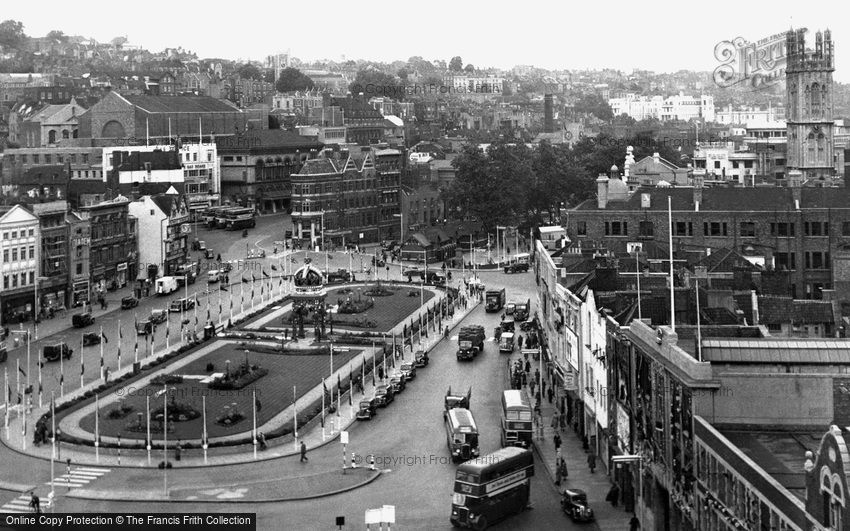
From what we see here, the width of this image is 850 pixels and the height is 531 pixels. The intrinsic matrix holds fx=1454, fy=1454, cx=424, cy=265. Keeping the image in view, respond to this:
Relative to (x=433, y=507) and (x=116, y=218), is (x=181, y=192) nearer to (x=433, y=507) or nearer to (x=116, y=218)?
(x=116, y=218)

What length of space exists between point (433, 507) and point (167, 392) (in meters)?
24.0

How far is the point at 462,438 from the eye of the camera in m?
65.9

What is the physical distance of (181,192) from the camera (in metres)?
146

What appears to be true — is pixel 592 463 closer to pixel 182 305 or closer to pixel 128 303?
pixel 182 305

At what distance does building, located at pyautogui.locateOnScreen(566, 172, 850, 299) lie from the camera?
97.6 metres

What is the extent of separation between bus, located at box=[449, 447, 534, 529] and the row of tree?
344 ft

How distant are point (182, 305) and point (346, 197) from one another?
5213 cm

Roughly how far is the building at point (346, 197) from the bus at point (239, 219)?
801 centimetres

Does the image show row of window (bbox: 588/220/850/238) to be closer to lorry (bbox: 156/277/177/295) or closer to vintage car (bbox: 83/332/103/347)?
vintage car (bbox: 83/332/103/347)

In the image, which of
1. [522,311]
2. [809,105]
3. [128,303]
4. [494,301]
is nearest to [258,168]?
[128,303]

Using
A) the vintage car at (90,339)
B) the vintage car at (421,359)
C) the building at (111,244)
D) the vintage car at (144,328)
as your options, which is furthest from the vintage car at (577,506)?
the building at (111,244)

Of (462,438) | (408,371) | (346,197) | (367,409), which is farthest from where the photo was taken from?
(346,197)

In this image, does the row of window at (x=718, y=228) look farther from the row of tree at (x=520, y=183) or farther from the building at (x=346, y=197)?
the row of tree at (x=520, y=183)

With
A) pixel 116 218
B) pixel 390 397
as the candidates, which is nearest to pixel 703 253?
pixel 390 397
